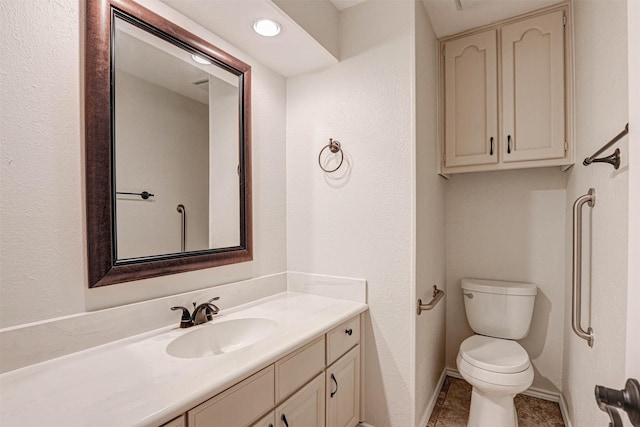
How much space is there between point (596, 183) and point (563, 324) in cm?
129

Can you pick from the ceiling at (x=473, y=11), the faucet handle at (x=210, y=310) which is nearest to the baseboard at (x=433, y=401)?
the faucet handle at (x=210, y=310)

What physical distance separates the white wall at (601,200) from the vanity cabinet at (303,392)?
101 cm

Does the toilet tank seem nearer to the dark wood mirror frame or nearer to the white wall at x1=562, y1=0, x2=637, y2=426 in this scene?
the white wall at x1=562, y1=0, x2=637, y2=426

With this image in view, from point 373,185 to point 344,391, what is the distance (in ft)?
3.59

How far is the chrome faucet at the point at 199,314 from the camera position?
4.39 ft

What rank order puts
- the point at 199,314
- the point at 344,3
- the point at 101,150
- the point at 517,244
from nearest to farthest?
the point at 101,150 < the point at 199,314 < the point at 344,3 < the point at 517,244

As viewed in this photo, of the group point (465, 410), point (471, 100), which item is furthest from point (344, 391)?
point (471, 100)

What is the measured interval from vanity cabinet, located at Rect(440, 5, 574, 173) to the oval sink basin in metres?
1.61

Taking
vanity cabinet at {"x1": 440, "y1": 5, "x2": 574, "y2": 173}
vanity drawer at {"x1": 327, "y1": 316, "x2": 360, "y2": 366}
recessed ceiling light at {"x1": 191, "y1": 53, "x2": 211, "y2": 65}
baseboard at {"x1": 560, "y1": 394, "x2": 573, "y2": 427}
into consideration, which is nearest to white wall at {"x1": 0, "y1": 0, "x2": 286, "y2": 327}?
recessed ceiling light at {"x1": 191, "y1": 53, "x2": 211, "y2": 65}

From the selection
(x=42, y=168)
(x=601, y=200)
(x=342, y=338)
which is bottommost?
(x=342, y=338)

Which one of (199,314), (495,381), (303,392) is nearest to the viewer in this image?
(303,392)

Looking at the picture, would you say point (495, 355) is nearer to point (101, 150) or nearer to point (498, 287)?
point (498, 287)

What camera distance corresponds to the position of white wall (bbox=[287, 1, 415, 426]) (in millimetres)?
1639

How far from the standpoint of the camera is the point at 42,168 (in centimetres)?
101
